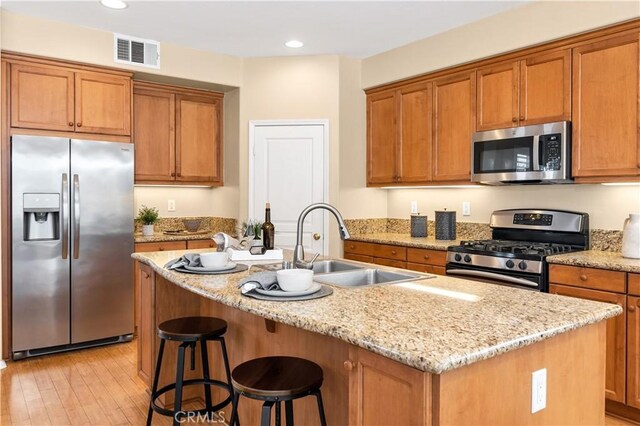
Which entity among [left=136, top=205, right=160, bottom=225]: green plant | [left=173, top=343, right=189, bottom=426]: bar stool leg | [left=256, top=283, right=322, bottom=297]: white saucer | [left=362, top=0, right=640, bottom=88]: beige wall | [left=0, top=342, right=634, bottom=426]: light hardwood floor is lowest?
[left=0, top=342, right=634, bottom=426]: light hardwood floor

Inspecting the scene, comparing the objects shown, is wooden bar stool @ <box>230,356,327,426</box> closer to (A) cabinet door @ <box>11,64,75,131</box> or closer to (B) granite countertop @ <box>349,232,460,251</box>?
(B) granite countertop @ <box>349,232,460,251</box>

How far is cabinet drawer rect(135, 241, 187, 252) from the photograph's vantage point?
4.41 meters

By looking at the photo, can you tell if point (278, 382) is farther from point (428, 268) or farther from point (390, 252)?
point (390, 252)

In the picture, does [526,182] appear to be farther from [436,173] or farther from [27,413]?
[27,413]

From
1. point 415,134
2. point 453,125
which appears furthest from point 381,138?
point 453,125

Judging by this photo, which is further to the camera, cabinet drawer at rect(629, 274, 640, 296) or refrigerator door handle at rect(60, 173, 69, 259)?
refrigerator door handle at rect(60, 173, 69, 259)

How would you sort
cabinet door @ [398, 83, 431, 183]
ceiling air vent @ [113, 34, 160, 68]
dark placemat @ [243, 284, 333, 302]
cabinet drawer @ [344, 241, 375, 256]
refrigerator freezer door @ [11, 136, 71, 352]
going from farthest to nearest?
cabinet drawer @ [344, 241, 375, 256] → cabinet door @ [398, 83, 431, 183] → ceiling air vent @ [113, 34, 160, 68] → refrigerator freezer door @ [11, 136, 71, 352] → dark placemat @ [243, 284, 333, 302]

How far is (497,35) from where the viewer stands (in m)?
3.75

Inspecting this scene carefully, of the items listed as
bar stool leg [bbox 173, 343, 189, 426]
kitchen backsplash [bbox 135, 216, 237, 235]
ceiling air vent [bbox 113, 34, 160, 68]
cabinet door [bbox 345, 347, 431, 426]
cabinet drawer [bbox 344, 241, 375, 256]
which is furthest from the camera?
kitchen backsplash [bbox 135, 216, 237, 235]

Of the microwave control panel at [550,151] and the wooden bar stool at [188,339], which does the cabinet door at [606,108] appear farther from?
the wooden bar stool at [188,339]

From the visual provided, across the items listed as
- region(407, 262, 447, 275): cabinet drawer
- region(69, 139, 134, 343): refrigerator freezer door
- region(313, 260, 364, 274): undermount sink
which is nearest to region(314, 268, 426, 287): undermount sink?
region(313, 260, 364, 274): undermount sink

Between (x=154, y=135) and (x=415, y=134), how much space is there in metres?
2.54

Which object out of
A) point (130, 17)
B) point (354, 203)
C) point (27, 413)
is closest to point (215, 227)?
point (354, 203)

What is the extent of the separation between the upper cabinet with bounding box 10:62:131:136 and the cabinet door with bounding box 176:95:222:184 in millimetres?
713
